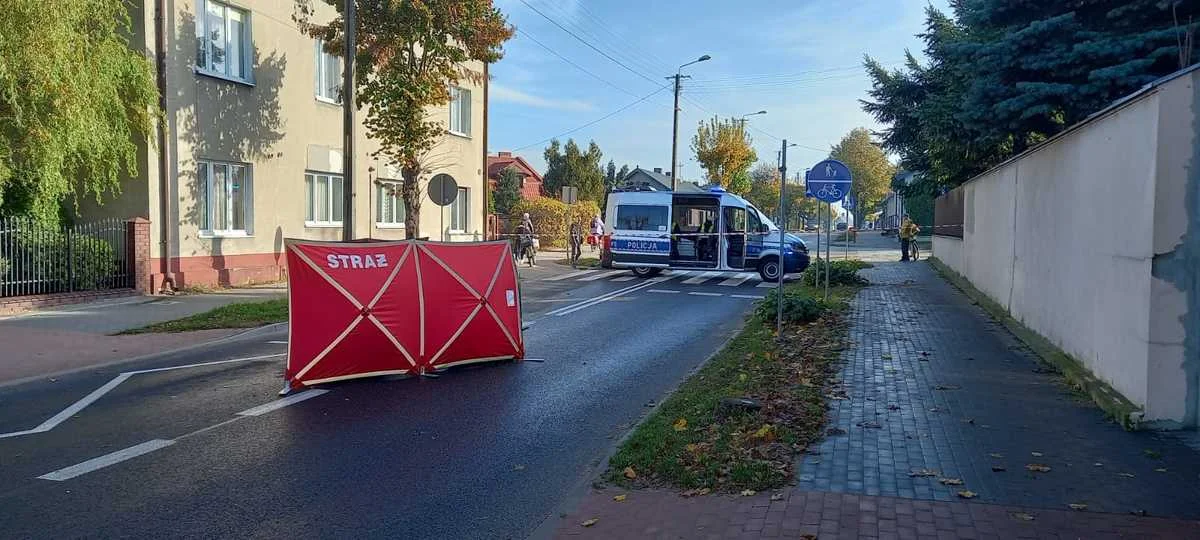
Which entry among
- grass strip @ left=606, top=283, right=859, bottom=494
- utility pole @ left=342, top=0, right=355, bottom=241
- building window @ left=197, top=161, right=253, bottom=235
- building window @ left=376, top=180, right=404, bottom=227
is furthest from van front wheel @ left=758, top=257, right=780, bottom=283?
grass strip @ left=606, top=283, right=859, bottom=494

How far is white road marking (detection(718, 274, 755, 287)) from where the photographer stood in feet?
75.1

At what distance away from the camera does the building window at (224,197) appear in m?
18.6

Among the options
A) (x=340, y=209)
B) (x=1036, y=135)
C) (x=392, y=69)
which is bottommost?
(x=340, y=209)

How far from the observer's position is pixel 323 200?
2231 centimetres

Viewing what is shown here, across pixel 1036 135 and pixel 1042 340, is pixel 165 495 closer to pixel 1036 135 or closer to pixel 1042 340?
pixel 1042 340

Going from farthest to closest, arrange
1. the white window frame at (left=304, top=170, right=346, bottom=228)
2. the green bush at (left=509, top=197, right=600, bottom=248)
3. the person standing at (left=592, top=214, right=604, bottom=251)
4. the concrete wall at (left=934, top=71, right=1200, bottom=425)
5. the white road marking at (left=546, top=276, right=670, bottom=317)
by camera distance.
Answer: the green bush at (left=509, top=197, right=600, bottom=248) → the person standing at (left=592, top=214, right=604, bottom=251) → the white window frame at (left=304, top=170, right=346, bottom=228) → the white road marking at (left=546, top=276, right=670, bottom=317) → the concrete wall at (left=934, top=71, right=1200, bottom=425)

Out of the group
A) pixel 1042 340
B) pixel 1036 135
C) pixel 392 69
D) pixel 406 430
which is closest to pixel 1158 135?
pixel 1042 340

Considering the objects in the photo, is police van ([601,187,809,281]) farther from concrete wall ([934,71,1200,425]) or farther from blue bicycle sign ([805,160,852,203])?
concrete wall ([934,71,1200,425])

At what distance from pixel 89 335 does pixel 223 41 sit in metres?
8.84

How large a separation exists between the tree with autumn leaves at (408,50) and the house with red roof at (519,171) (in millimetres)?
40643

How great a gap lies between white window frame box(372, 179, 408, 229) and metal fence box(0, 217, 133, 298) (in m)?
8.18

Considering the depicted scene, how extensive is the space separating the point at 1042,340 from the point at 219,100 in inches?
642

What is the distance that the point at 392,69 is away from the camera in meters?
19.9

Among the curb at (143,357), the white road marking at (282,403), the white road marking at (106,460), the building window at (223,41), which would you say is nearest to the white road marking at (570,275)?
the building window at (223,41)
